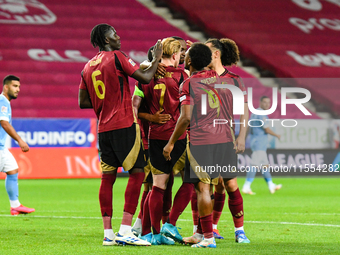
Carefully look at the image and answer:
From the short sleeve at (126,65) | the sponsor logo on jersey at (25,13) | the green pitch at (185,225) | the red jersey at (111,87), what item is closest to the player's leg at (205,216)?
the green pitch at (185,225)

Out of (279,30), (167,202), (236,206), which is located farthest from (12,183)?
(279,30)

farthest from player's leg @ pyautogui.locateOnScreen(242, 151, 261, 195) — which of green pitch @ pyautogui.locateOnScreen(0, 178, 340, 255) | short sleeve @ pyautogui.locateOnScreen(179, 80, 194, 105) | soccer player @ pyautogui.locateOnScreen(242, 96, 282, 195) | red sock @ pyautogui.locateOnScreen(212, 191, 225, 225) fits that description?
short sleeve @ pyautogui.locateOnScreen(179, 80, 194, 105)

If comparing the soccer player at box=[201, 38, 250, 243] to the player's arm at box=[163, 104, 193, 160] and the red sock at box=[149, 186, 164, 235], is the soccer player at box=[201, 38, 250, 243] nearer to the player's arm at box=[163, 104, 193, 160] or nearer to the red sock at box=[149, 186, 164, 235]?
the player's arm at box=[163, 104, 193, 160]

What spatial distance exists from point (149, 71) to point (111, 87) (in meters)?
0.37

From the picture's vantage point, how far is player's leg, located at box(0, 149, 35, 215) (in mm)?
7418

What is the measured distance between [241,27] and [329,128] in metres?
6.59

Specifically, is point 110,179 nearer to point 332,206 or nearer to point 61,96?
point 332,206

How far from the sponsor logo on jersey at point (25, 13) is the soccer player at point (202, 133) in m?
16.0

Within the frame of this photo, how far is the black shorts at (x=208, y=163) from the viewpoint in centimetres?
453

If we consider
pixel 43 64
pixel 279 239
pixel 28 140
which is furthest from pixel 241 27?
pixel 279 239

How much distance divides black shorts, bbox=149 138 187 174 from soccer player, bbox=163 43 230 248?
0.81ft

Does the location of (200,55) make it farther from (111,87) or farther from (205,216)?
(205,216)

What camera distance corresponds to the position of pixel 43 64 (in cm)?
1916

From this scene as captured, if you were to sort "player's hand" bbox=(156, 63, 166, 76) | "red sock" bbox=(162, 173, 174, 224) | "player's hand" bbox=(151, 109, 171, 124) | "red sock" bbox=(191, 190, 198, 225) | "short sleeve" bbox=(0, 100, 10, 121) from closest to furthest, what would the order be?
"player's hand" bbox=(156, 63, 166, 76) < "player's hand" bbox=(151, 109, 171, 124) < "red sock" bbox=(191, 190, 198, 225) < "red sock" bbox=(162, 173, 174, 224) < "short sleeve" bbox=(0, 100, 10, 121)
